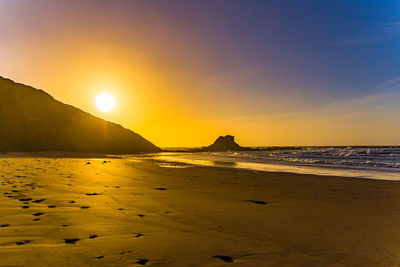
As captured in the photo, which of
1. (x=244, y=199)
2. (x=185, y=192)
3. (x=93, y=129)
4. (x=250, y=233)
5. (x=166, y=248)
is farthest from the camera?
(x=93, y=129)

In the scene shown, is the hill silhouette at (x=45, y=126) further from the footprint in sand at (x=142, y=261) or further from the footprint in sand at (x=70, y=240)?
the footprint in sand at (x=142, y=261)

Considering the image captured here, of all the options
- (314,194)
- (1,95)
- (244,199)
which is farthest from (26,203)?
(1,95)

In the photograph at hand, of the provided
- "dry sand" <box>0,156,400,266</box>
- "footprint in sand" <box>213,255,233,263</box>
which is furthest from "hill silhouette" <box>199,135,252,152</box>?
"footprint in sand" <box>213,255,233,263</box>

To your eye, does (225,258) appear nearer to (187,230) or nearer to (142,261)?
(142,261)

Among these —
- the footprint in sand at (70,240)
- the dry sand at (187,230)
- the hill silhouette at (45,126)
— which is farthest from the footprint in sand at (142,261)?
the hill silhouette at (45,126)

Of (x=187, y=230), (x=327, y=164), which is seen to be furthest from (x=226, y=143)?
(x=187, y=230)

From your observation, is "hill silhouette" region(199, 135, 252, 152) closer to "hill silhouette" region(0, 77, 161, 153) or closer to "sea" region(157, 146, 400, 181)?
"hill silhouette" region(0, 77, 161, 153)

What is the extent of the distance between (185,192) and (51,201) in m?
4.31

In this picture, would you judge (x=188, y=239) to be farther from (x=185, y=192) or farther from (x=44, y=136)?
(x=44, y=136)

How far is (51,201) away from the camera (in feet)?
23.4

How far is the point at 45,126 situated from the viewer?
2283 inches

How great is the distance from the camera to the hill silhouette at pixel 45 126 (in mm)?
52594

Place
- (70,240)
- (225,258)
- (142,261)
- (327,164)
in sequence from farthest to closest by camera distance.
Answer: (327,164)
(70,240)
(225,258)
(142,261)

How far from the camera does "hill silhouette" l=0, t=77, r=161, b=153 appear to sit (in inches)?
2071
